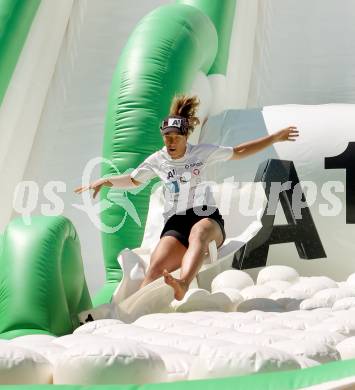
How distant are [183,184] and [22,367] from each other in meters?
1.09

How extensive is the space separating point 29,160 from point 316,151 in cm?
105

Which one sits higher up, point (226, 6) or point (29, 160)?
point (226, 6)

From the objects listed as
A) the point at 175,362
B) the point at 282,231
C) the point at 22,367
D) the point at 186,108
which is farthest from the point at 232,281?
the point at 22,367

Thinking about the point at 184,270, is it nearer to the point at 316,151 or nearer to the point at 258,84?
the point at 316,151

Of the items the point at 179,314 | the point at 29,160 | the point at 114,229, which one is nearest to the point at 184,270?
the point at 179,314

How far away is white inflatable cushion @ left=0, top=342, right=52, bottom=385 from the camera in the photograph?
1.19 metres

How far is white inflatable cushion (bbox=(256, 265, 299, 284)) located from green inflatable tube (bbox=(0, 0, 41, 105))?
976 millimetres

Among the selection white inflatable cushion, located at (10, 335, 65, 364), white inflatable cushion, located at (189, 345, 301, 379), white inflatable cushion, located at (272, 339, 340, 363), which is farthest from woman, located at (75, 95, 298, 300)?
white inflatable cushion, located at (189, 345, 301, 379)

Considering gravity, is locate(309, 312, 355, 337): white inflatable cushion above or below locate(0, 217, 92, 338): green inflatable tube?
above

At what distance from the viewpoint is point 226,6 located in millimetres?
3174

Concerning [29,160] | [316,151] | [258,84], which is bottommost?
[29,160]

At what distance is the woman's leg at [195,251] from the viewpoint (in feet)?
6.32

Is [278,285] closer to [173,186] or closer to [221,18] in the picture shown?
[173,186]

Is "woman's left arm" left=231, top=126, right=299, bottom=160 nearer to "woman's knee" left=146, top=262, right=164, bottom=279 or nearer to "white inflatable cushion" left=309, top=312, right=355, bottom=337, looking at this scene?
"woman's knee" left=146, top=262, right=164, bottom=279
